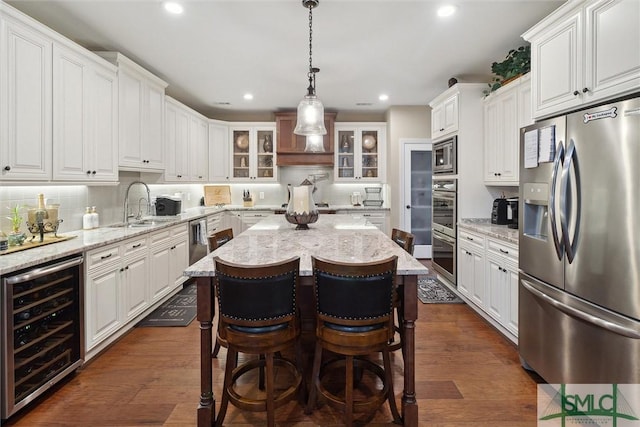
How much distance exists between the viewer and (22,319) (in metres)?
1.88

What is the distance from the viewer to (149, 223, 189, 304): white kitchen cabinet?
11.0 feet

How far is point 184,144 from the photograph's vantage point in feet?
16.1

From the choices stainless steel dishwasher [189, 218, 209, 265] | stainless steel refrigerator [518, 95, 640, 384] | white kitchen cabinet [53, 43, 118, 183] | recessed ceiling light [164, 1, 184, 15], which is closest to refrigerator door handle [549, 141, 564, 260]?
stainless steel refrigerator [518, 95, 640, 384]

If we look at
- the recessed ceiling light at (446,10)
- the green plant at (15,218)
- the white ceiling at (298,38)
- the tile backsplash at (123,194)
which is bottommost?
the green plant at (15,218)

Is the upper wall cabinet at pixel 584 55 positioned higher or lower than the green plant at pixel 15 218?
higher

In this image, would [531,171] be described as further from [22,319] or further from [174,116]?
[174,116]

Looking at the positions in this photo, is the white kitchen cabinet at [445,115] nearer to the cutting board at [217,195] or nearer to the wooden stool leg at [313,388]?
the wooden stool leg at [313,388]

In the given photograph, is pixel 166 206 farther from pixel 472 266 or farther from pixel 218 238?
pixel 472 266

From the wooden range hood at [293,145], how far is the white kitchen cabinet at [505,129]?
279 centimetres

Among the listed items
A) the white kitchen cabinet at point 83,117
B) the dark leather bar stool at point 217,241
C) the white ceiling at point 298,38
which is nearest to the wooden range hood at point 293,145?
the white ceiling at point 298,38

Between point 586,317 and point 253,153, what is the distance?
539 centimetres

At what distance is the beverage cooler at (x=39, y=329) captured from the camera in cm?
178

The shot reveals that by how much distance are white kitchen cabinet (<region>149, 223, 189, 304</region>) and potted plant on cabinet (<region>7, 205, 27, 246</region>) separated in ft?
3.43

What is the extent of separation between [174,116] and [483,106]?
12.9ft
